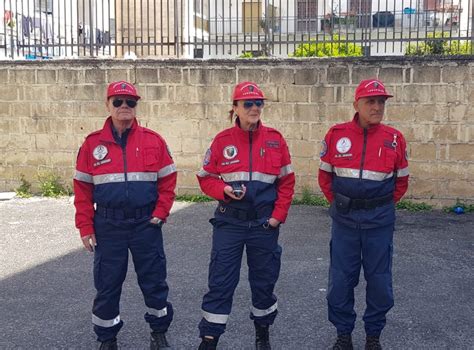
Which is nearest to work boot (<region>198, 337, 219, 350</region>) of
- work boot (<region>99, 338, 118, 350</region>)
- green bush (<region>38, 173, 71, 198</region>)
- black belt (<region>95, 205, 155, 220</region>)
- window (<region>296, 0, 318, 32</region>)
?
work boot (<region>99, 338, 118, 350</region>)

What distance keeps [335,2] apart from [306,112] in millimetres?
2077

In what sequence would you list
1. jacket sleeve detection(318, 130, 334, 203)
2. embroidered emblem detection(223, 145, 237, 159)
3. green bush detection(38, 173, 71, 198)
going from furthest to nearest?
green bush detection(38, 173, 71, 198) < jacket sleeve detection(318, 130, 334, 203) < embroidered emblem detection(223, 145, 237, 159)

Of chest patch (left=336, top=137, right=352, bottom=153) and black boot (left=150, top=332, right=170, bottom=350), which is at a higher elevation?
chest patch (left=336, top=137, right=352, bottom=153)

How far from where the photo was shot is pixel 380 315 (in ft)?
13.6

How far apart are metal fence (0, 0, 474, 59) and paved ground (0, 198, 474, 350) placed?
2545 mm

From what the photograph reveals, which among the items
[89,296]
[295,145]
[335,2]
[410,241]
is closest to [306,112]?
[295,145]

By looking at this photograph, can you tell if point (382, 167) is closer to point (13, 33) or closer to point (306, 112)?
point (306, 112)

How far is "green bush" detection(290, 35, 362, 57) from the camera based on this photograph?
359 inches

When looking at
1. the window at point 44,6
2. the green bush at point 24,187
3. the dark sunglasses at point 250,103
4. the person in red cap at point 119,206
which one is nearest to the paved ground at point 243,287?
the person in red cap at point 119,206

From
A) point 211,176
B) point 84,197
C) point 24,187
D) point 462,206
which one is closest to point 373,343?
point 211,176

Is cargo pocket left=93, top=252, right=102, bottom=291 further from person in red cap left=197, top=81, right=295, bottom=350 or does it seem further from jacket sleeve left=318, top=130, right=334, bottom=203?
jacket sleeve left=318, top=130, right=334, bottom=203

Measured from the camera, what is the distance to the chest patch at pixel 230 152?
13.5 feet

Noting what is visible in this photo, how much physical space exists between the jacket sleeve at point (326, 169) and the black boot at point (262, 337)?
1020 mm

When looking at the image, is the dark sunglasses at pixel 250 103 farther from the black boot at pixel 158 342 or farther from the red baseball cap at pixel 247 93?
the black boot at pixel 158 342
